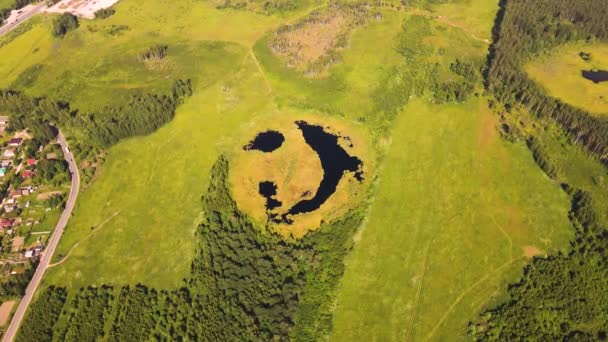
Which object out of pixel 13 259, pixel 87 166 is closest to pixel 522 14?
pixel 87 166

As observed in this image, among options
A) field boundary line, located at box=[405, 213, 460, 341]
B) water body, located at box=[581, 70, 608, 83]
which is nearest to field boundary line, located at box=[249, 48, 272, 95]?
field boundary line, located at box=[405, 213, 460, 341]

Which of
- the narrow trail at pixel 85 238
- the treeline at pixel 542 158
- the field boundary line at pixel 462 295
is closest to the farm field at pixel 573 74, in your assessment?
the treeline at pixel 542 158

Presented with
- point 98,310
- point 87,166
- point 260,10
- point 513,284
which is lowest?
point 513,284

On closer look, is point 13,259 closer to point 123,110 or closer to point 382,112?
point 123,110

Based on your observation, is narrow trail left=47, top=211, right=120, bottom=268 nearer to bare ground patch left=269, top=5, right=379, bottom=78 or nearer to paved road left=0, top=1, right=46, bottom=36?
bare ground patch left=269, top=5, right=379, bottom=78

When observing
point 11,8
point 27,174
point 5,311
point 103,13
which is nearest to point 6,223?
point 27,174

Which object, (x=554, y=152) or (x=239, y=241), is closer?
(x=239, y=241)

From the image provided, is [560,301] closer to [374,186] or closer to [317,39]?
[374,186]
